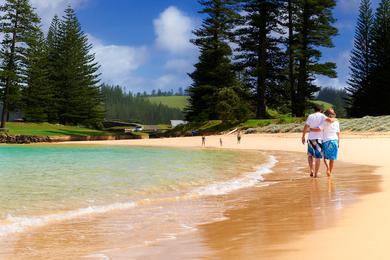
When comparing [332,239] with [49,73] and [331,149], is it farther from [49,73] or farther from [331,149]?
[49,73]

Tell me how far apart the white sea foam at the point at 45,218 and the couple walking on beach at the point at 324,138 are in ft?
15.1

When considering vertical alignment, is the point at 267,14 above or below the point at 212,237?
above

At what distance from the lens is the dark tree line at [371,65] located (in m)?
48.0

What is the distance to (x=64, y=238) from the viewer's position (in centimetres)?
455

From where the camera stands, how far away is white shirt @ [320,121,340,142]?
9.55 meters

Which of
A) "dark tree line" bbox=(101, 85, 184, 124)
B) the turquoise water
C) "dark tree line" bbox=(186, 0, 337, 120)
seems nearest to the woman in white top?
the turquoise water

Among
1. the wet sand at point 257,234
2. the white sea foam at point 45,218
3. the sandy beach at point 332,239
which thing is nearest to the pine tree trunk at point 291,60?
the wet sand at point 257,234

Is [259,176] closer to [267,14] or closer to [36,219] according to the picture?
[36,219]

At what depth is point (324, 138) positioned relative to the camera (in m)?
9.59

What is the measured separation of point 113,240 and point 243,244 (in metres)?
1.34

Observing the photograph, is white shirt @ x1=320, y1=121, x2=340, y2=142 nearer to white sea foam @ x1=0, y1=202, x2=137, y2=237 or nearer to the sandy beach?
the sandy beach

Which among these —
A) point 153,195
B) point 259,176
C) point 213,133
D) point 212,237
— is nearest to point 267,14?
point 213,133

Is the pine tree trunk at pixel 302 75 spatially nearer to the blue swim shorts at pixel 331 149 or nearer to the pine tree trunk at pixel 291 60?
the pine tree trunk at pixel 291 60

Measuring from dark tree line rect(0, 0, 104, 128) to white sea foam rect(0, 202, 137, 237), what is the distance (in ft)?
129
